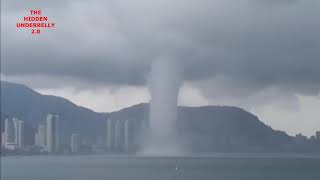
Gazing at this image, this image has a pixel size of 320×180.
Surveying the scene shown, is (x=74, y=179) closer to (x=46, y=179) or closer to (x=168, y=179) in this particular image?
(x=46, y=179)

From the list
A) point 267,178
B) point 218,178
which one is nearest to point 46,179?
point 218,178

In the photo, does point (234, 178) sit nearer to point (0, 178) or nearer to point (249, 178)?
point (249, 178)

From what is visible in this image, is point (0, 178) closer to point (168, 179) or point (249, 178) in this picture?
point (168, 179)

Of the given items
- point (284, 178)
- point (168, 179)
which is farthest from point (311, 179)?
point (168, 179)

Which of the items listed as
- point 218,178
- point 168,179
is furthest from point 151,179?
point 218,178

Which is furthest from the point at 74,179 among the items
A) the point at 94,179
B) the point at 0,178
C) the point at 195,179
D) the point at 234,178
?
the point at 234,178
